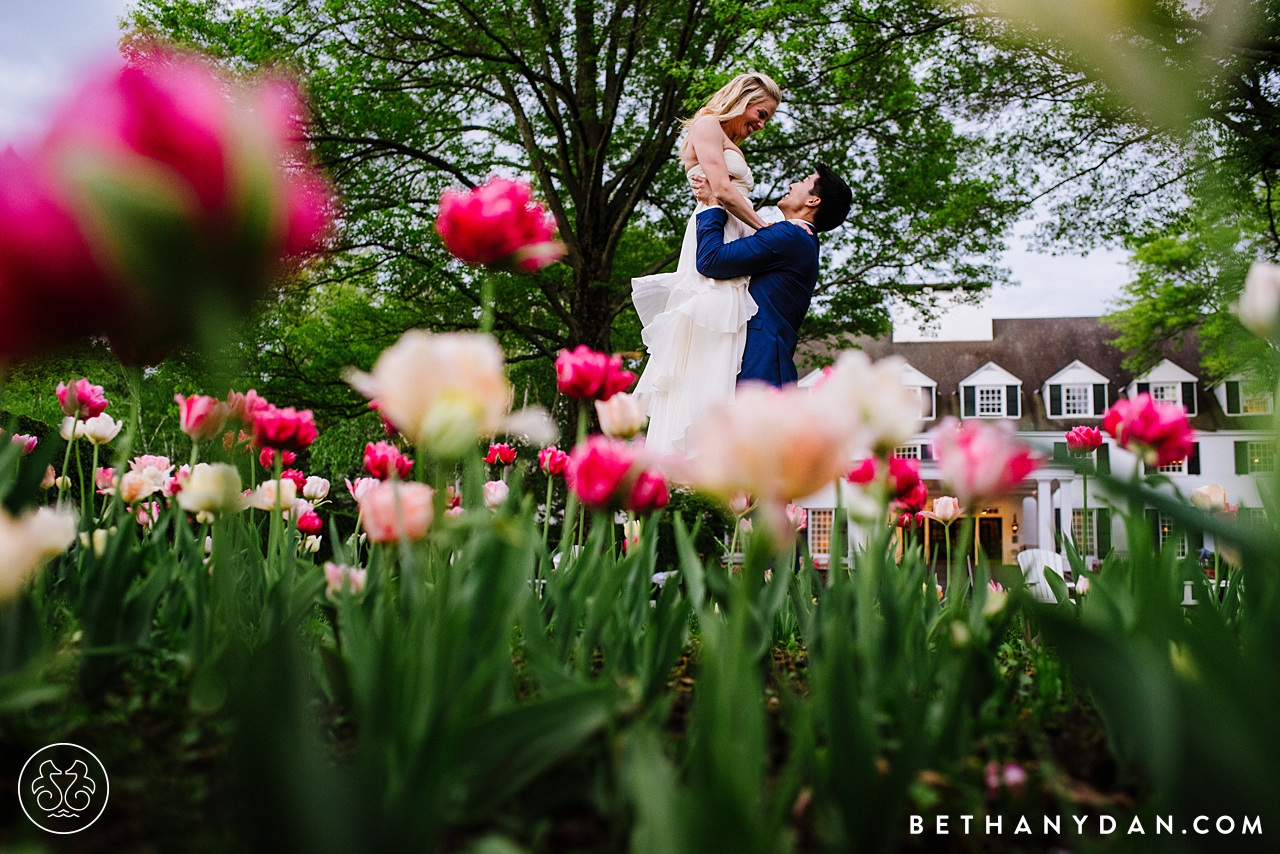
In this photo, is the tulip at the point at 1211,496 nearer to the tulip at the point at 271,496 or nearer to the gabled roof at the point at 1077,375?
the tulip at the point at 271,496

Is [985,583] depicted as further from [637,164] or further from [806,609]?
[637,164]

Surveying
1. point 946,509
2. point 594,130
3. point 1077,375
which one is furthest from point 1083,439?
point 1077,375

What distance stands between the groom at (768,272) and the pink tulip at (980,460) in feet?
7.66

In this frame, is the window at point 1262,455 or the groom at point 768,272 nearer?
the window at point 1262,455

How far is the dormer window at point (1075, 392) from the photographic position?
25281 millimetres

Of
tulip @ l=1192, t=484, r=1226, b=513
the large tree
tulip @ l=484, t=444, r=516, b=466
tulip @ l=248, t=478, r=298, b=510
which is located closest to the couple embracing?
tulip @ l=484, t=444, r=516, b=466

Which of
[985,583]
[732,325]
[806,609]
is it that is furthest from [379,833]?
[732,325]

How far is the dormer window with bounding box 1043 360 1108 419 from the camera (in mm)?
25281

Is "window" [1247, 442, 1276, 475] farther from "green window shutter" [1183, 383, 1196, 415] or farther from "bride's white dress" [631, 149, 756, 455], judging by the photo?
"green window shutter" [1183, 383, 1196, 415]

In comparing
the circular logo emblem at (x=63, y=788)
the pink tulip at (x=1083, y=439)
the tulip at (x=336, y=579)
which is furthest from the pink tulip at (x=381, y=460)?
the pink tulip at (x=1083, y=439)

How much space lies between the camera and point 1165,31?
439 millimetres

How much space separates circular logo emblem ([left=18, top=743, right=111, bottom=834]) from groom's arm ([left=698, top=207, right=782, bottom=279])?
9.55 feet

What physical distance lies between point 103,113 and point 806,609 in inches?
53.3

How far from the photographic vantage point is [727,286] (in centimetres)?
349
